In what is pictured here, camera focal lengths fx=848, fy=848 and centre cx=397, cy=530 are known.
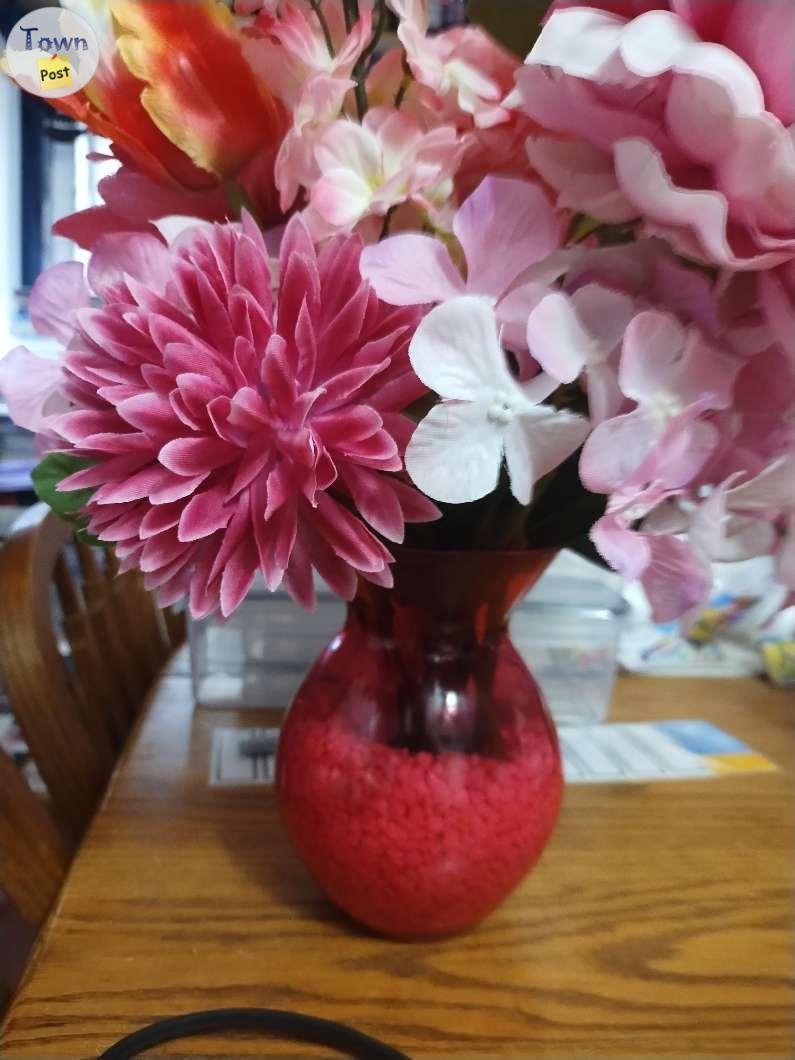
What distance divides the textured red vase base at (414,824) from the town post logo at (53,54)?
300 millimetres

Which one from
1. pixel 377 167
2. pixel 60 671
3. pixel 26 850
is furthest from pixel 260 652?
pixel 377 167

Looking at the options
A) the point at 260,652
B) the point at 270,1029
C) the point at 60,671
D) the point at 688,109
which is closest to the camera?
the point at 688,109

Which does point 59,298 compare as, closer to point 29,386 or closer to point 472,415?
point 29,386

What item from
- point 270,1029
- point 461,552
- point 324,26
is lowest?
point 270,1029

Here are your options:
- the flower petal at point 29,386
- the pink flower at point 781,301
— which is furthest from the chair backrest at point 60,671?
the pink flower at point 781,301

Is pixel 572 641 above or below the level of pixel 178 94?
below

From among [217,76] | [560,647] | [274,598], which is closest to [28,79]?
[217,76]

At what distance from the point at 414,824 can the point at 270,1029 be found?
11 centimetres

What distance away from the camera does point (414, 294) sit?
0.28 metres

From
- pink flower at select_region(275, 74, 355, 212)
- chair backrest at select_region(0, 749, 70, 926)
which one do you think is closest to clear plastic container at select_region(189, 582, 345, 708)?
chair backrest at select_region(0, 749, 70, 926)

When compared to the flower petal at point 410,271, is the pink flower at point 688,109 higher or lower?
higher

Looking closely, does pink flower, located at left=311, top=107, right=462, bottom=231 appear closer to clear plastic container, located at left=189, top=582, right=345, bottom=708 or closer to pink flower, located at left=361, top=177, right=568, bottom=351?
pink flower, located at left=361, top=177, right=568, bottom=351

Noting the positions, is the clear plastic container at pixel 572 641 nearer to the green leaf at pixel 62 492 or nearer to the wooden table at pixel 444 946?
the wooden table at pixel 444 946

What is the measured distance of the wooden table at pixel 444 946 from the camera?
385 millimetres
